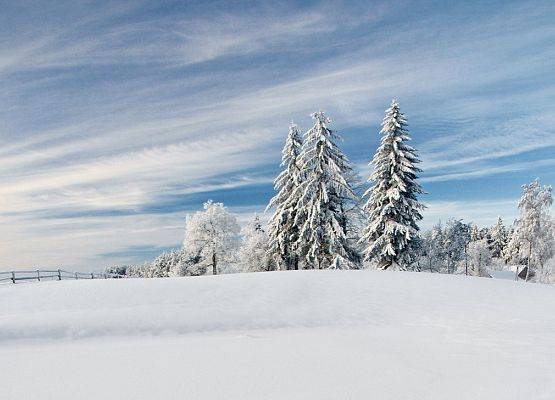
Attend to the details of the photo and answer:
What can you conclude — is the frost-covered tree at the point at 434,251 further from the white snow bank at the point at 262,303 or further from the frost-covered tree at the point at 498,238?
the white snow bank at the point at 262,303

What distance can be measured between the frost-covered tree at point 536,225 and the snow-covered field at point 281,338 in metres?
34.5

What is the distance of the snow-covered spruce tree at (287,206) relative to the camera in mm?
31344

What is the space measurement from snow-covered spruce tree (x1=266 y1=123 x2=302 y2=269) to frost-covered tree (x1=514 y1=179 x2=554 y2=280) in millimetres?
30546

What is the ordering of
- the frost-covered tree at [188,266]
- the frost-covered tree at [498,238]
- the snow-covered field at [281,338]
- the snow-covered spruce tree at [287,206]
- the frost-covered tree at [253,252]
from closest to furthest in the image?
the snow-covered field at [281,338], the snow-covered spruce tree at [287,206], the frost-covered tree at [253,252], the frost-covered tree at [188,266], the frost-covered tree at [498,238]

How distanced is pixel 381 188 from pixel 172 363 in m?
22.9

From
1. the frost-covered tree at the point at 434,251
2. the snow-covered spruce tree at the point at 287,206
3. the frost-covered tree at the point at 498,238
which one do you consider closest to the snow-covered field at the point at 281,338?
the snow-covered spruce tree at the point at 287,206

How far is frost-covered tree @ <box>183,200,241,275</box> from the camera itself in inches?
1788

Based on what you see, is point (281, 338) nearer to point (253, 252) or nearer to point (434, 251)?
point (253, 252)

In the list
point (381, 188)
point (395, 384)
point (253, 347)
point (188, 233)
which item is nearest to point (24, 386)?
point (253, 347)

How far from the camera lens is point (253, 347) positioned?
29.1ft

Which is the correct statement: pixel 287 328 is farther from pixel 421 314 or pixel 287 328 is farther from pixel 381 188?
pixel 381 188

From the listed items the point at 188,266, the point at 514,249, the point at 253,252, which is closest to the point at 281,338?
the point at 253,252

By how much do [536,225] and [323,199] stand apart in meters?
32.0

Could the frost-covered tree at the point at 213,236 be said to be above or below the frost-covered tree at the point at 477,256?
above
